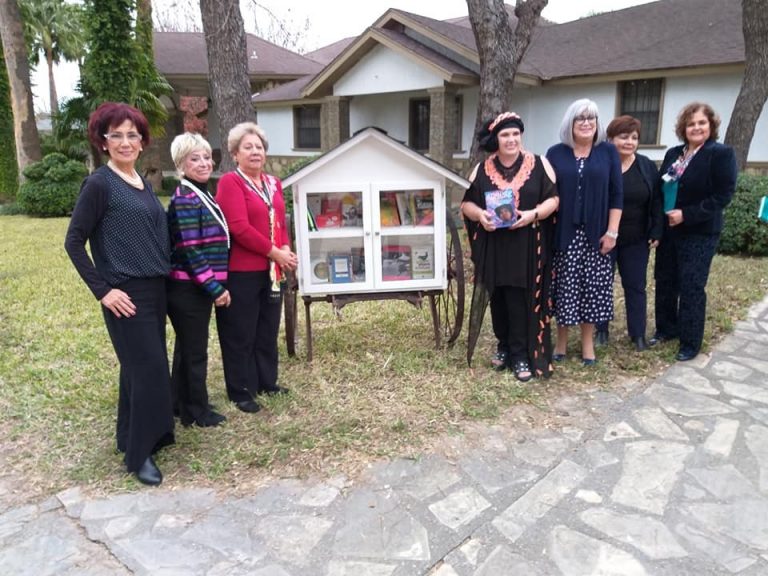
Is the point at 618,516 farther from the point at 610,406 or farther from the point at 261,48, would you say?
the point at 261,48

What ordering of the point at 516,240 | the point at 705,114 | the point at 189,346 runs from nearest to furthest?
the point at 189,346
the point at 516,240
the point at 705,114

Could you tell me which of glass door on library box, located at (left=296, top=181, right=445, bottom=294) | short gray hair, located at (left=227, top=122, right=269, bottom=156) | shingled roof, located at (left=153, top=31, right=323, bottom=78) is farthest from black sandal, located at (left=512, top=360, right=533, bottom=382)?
shingled roof, located at (left=153, top=31, right=323, bottom=78)

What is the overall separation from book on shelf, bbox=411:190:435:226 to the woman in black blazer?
1.71 m

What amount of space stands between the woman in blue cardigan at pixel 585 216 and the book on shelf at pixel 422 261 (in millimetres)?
906

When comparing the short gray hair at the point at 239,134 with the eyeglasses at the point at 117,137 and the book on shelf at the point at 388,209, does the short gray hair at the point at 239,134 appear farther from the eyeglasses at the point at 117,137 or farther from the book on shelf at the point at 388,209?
the book on shelf at the point at 388,209

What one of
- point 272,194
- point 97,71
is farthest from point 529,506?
point 97,71

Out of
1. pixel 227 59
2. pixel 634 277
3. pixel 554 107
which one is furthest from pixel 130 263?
pixel 554 107

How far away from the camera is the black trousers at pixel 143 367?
9.91 feet

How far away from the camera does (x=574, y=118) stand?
402cm

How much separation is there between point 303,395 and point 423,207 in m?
1.62

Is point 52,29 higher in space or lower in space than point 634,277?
higher

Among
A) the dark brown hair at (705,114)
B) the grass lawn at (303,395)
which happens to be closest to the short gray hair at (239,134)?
the grass lawn at (303,395)

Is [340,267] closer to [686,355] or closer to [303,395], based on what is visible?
[303,395]

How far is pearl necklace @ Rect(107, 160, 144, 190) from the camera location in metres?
2.96
